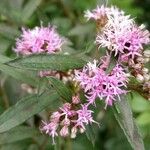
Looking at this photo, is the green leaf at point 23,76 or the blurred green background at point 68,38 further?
the blurred green background at point 68,38

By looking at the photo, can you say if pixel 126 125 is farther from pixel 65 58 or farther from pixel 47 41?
pixel 47 41

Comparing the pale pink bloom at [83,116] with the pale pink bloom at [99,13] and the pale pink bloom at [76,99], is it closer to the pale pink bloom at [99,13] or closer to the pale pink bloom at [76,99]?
the pale pink bloom at [76,99]

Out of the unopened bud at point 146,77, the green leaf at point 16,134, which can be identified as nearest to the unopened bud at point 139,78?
the unopened bud at point 146,77

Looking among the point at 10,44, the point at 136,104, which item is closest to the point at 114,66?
the point at 10,44

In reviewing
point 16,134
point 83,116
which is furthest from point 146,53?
point 16,134

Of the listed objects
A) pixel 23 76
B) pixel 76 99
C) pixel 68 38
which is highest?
pixel 68 38

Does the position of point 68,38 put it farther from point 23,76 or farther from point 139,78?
point 139,78
